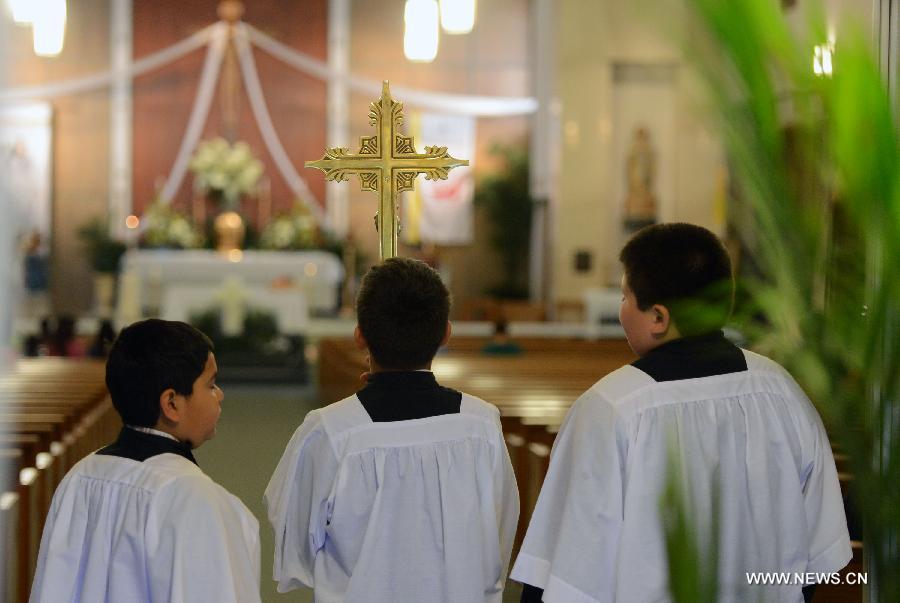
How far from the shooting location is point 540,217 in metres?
17.3

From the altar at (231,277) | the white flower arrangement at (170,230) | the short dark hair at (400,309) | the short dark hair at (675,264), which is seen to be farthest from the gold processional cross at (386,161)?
the white flower arrangement at (170,230)

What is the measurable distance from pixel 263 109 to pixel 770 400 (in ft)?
51.9

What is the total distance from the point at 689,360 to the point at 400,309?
1.84 feet

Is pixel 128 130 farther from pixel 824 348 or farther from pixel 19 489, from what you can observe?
pixel 824 348

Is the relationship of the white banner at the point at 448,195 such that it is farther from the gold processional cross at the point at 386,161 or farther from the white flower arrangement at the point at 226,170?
the gold processional cross at the point at 386,161

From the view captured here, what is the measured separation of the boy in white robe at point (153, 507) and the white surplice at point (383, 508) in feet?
1.07

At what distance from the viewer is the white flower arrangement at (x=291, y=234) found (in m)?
15.9

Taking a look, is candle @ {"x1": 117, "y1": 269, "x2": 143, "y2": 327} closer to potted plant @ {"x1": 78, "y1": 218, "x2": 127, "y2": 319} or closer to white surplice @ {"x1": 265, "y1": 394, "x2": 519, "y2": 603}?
potted plant @ {"x1": 78, "y1": 218, "x2": 127, "y2": 319}

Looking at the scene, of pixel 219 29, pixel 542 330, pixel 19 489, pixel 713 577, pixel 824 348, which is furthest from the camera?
pixel 219 29

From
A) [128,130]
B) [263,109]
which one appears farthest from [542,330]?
[128,130]

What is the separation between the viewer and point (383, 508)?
2.43 m

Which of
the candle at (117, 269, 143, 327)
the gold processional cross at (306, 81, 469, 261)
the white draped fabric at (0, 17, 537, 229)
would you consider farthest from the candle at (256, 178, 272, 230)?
the gold processional cross at (306, 81, 469, 261)

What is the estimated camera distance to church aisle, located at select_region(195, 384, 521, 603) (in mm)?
5384

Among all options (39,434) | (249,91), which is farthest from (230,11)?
(39,434)
